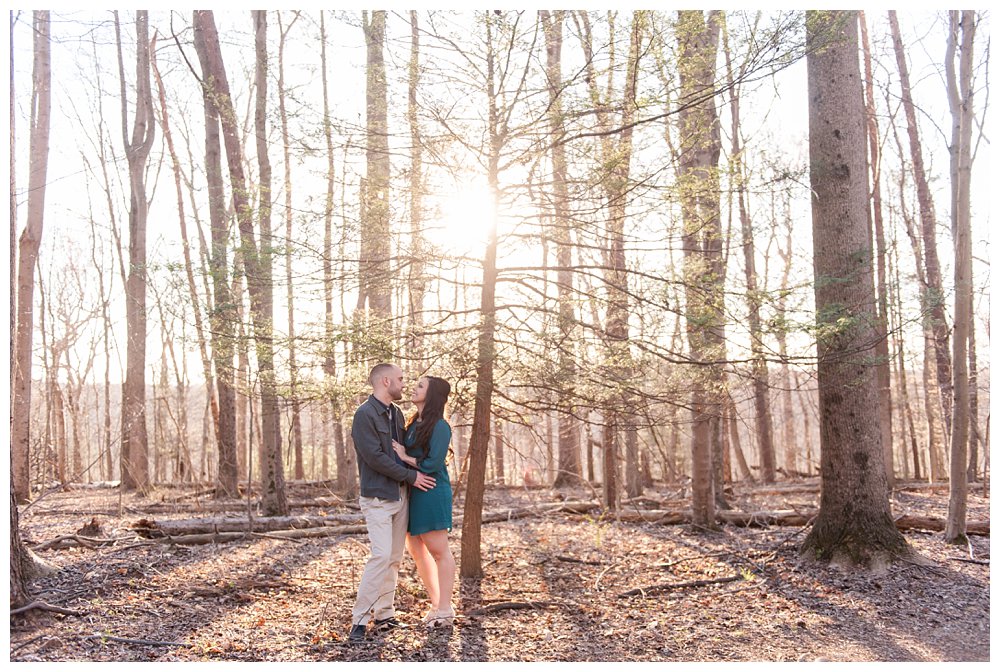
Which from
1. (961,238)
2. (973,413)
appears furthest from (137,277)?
(973,413)

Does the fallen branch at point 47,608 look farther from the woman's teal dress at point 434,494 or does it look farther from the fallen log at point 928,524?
the fallen log at point 928,524

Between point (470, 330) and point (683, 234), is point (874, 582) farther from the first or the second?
point (470, 330)

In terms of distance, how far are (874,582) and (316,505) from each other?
769cm

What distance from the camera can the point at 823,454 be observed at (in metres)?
6.45

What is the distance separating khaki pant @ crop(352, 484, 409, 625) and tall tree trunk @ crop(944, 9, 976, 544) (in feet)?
15.3

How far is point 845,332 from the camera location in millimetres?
6086

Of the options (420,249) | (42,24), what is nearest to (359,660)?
(420,249)

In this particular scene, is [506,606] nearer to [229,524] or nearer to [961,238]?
[229,524]

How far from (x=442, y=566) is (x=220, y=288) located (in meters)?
2.89

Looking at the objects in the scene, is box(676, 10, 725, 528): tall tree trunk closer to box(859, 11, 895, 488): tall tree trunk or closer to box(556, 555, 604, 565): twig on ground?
box(556, 555, 604, 565): twig on ground

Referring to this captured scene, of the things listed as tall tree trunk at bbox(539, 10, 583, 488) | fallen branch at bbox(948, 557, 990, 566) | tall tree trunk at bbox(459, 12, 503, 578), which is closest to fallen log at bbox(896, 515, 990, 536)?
fallen branch at bbox(948, 557, 990, 566)

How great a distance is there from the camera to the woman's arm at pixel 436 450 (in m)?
4.79

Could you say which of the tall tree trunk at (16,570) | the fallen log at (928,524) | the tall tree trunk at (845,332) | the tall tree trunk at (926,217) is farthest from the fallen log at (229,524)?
the tall tree trunk at (926,217)

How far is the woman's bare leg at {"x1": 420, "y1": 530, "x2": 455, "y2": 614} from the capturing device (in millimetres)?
4785
